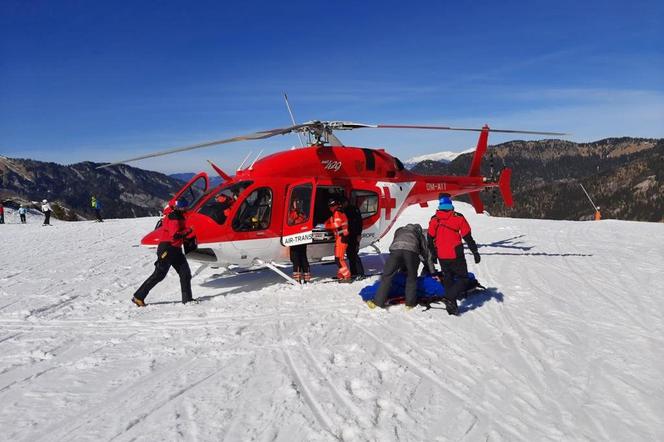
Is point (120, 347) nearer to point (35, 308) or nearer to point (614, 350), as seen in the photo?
point (35, 308)

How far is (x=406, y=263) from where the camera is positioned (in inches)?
273

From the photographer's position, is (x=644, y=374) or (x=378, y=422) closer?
(x=378, y=422)

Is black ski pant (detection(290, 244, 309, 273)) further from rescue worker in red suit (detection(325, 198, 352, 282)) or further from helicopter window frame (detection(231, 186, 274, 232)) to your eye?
helicopter window frame (detection(231, 186, 274, 232))

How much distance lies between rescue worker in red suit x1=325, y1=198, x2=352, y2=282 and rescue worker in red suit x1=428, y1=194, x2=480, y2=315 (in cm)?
245

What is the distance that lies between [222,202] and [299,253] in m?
1.88

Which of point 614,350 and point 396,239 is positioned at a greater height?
point 396,239

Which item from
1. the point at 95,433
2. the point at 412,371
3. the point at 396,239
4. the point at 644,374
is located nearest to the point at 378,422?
the point at 412,371

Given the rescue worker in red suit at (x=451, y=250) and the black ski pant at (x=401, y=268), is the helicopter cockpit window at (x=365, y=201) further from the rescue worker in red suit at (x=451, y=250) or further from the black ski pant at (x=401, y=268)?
the rescue worker in red suit at (x=451, y=250)

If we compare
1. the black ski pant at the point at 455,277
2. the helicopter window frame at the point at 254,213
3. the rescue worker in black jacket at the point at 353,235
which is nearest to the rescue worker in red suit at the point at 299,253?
the helicopter window frame at the point at 254,213

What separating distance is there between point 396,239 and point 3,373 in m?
5.44

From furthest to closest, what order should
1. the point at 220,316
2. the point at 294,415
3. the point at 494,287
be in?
the point at 494,287 < the point at 220,316 < the point at 294,415

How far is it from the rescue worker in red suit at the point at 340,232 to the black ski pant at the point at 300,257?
667 millimetres

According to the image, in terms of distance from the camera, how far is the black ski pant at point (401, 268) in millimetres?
6898

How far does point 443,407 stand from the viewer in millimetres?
3885
